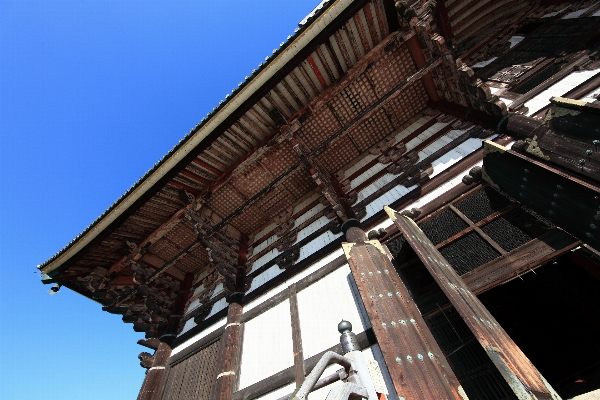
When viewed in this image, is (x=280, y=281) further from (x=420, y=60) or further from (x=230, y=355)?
→ (x=420, y=60)

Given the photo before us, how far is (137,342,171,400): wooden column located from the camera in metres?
5.77

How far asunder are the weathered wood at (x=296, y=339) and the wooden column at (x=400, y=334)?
5.18ft

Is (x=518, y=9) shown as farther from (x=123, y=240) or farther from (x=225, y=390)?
(x=123, y=240)

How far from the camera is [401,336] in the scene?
112 inches

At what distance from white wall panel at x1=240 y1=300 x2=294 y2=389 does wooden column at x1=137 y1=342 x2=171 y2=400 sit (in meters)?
2.46

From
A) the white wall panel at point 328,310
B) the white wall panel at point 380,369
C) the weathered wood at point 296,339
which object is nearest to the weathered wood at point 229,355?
the weathered wood at point 296,339

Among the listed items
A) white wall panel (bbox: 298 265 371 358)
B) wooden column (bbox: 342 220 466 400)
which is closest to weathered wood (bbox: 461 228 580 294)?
wooden column (bbox: 342 220 466 400)

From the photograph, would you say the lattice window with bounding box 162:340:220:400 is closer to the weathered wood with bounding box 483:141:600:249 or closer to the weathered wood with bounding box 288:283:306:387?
the weathered wood with bounding box 288:283:306:387

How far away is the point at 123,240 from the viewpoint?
22.6 feet

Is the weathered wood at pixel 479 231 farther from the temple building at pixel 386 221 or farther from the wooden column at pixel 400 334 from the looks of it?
the wooden column at pixel 400 334

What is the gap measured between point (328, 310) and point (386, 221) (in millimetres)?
1922

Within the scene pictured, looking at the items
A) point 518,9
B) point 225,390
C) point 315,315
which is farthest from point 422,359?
point 518,9

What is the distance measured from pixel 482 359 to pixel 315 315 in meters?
2.27

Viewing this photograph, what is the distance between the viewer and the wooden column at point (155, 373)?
5.77 m
